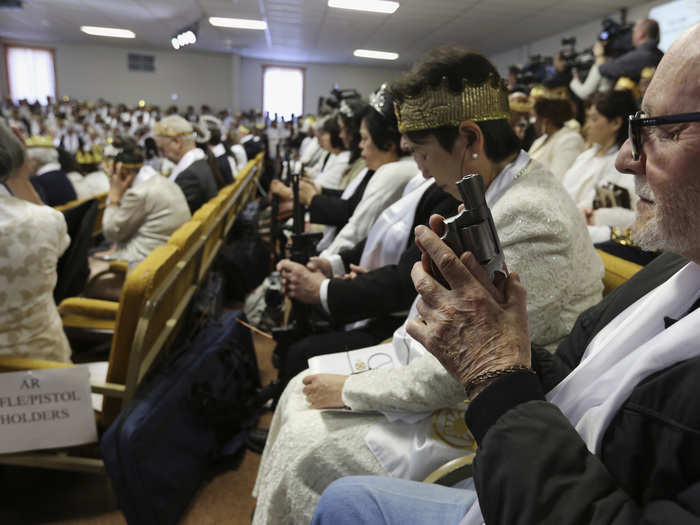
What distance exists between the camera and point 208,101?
13.9 meters

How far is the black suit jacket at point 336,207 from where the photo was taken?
8.18ft

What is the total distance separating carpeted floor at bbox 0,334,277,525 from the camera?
1.54 m

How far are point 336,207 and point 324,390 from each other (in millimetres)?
1504

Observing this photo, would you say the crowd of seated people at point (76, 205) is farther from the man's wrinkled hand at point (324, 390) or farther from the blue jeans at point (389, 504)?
the blue jeans at point (389, 504)

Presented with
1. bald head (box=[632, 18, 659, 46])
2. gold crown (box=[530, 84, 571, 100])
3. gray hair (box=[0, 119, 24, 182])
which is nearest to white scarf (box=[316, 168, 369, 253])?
gray hair (box=[0, 119, 24, 182])

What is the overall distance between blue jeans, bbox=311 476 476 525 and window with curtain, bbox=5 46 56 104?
599 inches

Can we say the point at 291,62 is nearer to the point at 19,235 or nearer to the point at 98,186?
the point at 98,186

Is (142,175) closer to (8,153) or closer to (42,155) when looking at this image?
(8,153)

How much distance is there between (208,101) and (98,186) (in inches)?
401

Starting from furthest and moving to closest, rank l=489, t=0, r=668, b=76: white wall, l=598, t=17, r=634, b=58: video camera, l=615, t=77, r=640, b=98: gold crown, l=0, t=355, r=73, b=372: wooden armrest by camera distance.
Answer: l=489, t=0, r=668, b=76: white wall → l=598, t=17, r=634, b=58: video camera → l=615, t=77, r=640, b=98: gold crown → l=0, t=355, r=73, b=372: wooden armrest

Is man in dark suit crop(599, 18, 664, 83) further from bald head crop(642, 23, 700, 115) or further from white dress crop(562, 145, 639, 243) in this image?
bald head crop(642, 23, 700, 115)

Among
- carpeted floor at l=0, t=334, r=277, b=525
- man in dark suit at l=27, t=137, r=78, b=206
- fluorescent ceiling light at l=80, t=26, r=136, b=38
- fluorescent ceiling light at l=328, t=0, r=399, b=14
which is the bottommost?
carpeted floor at l=0, t=334, r=277, b=525

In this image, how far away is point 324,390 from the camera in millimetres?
1133

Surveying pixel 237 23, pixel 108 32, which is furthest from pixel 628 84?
pixel 108 32
